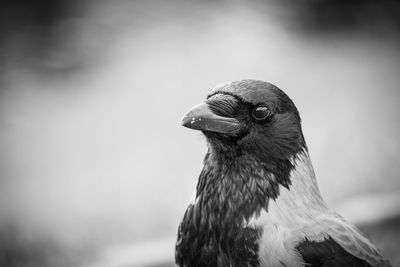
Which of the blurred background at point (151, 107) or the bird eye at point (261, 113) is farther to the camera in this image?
the blurred background at point (151, 107)

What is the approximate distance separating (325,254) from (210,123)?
2.43 feet

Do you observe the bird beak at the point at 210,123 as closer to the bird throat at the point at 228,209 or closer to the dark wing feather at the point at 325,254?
the bird throat at the point at 228,209

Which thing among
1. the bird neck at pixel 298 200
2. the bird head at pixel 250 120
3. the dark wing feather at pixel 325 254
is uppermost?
the bird head at pixel 250 120

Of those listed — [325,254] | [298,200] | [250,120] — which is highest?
[250,120]

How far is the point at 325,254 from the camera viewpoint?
2766 millimetres

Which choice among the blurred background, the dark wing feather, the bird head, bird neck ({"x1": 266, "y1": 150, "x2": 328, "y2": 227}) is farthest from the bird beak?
the blurred background

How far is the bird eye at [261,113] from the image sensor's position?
2830 mm

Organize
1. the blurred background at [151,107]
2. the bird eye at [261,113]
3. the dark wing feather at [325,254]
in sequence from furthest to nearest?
the blurred background at [151,107] < the bird eye at [261,113] < the dark wing feather at [325,254]

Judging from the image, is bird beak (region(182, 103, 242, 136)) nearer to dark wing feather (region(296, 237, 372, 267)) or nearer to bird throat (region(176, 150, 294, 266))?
bird throat (region(176, 150, 294, 266))

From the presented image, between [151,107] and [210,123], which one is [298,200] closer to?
[210,123]

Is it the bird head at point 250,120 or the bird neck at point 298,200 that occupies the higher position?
the bird head at point 250,120

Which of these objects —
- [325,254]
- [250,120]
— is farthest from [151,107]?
[325,254]

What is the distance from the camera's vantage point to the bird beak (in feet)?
9.23

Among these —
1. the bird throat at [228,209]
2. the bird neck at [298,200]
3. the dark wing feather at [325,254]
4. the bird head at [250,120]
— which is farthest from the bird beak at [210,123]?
the dark wing feather at [325,254]
